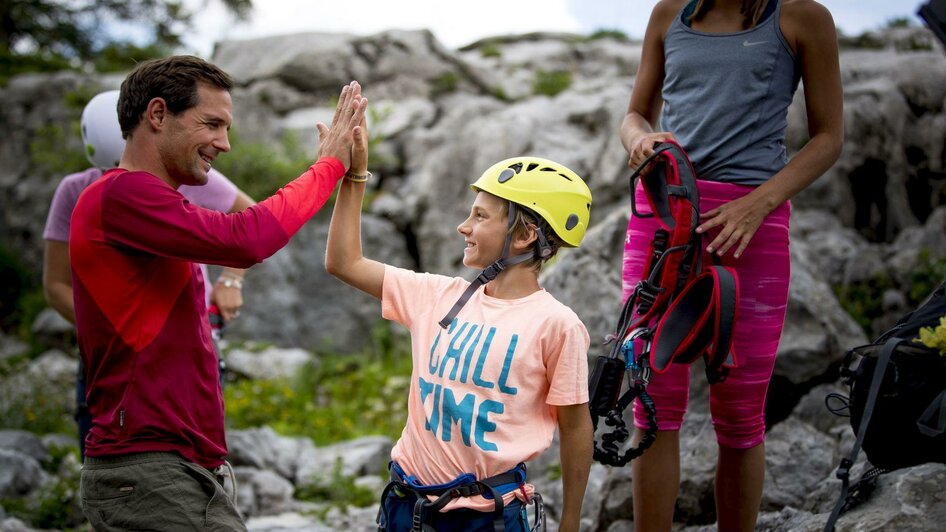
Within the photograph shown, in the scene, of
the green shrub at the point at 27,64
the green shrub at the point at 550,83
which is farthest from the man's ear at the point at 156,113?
the green shrub at the point at 27,64

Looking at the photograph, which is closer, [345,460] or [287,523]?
[287,523]

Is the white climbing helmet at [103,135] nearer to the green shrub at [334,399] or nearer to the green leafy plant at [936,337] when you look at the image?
the green leafy plant at [936,337]

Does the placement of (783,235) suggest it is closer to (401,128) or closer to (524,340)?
(524,340)

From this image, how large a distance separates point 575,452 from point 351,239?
1083mm

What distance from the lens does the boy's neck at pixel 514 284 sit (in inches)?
136

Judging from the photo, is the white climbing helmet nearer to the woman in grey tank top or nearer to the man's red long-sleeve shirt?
the man's red long-sleeve shirt

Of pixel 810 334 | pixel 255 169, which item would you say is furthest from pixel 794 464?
pixel 255 169

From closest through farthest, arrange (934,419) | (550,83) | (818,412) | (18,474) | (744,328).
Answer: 1. (934,419)
2. (744,328)
3. (818,412)
4. (18,474)
5. (550,83)

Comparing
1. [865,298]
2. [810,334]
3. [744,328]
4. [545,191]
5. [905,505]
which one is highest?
[545,191]

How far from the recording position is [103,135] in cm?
494

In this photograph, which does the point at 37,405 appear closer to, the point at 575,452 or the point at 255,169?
the point at 255,169

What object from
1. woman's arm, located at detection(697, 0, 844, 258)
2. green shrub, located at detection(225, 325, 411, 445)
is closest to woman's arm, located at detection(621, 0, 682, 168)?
woman's arm, located at detection(697, 0, 844, 258)

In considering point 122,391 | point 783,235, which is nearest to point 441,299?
point 122,391

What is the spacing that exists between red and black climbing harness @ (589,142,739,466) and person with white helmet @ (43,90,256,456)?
229 cm
